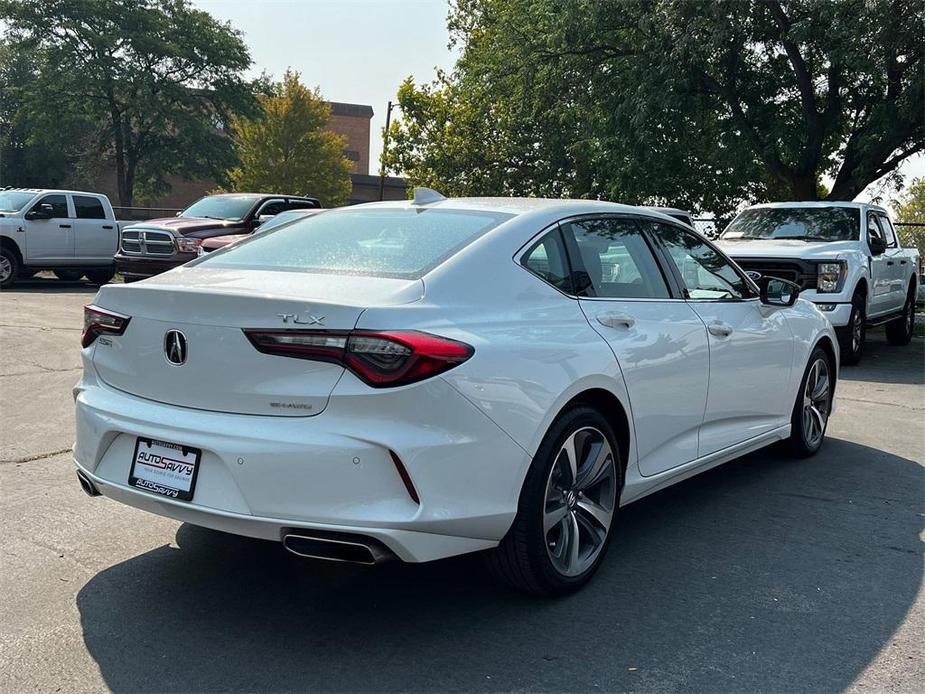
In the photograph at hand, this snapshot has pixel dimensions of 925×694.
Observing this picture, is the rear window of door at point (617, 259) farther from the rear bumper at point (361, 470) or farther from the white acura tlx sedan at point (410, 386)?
the rear bumper at point (361, 470)

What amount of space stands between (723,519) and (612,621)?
5.23 ft

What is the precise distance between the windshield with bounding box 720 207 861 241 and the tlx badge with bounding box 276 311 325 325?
10.2 metres

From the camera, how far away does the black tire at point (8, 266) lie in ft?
61.0

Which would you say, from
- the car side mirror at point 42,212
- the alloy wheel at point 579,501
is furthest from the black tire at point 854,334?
the car side mirror at point 42,212

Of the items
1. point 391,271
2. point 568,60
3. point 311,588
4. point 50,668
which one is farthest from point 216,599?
point 568,60

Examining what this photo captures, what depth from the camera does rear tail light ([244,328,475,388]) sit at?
326 centimetres

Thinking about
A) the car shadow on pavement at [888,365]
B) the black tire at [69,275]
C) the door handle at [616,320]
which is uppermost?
the door handle at [616,320]

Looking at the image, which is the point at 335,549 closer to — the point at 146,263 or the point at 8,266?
the point at 146,263

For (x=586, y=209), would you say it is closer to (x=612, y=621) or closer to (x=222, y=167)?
(x=612, y=621)

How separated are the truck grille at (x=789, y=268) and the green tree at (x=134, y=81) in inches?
1404

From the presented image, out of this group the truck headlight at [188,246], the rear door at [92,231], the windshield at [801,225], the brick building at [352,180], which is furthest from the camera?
the brick building at [352,180]

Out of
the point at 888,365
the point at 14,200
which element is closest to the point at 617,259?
the point at 888,365

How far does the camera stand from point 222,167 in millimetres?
45469

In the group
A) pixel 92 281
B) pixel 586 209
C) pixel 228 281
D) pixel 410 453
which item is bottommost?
pixel 92 281
